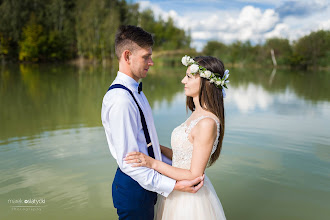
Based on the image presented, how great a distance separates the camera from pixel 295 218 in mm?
3623

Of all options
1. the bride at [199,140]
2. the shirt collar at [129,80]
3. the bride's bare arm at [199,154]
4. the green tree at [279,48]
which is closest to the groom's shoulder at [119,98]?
the shirt collar at [129,80]

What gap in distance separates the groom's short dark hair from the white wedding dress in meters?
0.66

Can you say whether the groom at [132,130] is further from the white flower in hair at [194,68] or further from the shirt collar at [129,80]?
the white flower in hair at [194,68]

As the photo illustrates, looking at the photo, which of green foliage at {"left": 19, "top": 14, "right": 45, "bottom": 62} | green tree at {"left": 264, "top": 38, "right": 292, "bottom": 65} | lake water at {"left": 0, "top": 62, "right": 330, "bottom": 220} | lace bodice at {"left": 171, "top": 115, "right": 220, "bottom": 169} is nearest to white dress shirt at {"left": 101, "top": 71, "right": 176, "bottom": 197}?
lace bodice at {"left": 171, "top": 115, "right": 220, "bottom": 169}

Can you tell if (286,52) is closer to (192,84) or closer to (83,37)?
(83,37)

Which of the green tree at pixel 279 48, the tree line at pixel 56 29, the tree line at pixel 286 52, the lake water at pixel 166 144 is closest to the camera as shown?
the lake water at pixel 166 144

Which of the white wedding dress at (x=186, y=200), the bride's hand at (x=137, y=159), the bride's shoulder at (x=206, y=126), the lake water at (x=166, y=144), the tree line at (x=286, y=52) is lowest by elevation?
the lake water at (x=166, y=144)

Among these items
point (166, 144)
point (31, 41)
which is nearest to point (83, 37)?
point (31, 41)

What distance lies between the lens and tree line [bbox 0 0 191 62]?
40.2 metres

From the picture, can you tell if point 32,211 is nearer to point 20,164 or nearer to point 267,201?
point 20,164

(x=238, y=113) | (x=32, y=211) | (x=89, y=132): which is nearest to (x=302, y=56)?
(x=238, y=113)

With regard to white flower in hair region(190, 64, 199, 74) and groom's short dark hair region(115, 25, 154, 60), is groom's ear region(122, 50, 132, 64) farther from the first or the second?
white flower in hair region(190, 64, 199, 74)

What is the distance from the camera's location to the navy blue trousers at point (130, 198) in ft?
6.42

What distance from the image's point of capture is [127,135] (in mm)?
1812
